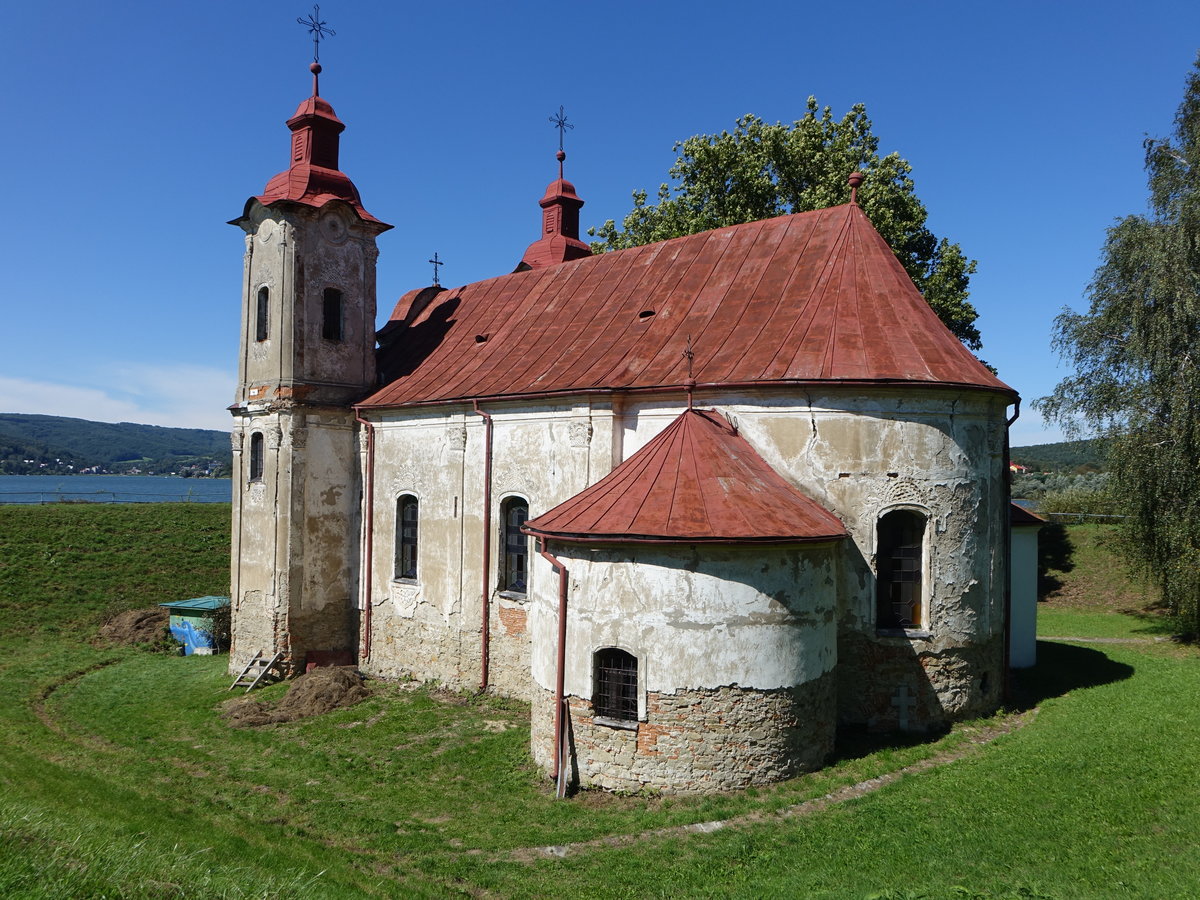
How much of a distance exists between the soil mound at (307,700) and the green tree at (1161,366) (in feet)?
62.9

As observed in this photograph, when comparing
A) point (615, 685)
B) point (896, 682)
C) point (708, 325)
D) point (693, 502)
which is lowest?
point (896, 682)

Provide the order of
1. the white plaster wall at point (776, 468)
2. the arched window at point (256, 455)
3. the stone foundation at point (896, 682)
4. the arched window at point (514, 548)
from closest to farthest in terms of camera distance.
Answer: the white plaster wall at point (776, 468), the stone foundation at point (896, 682), the arched window at point (514, 548), the arched window at point (256, 455)

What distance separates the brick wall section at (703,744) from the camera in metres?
11.8

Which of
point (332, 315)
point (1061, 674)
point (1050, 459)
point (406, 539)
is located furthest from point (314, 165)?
point (1050, 459)

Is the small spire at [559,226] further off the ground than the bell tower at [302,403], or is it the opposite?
the small spire at [559,226]

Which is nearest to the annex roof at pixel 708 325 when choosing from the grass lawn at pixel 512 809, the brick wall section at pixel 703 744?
the brick wall section at pixel 703 744

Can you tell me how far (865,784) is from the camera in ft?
39.1

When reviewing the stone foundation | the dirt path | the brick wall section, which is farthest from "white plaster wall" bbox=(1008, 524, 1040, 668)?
→ the brick wall section

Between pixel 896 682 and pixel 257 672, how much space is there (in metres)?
13.8

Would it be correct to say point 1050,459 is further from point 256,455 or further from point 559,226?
point 256,455

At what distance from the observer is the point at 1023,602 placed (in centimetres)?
Answer: 1834

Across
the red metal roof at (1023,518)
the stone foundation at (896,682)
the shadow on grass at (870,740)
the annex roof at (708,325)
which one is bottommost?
the shadow on grass at (870,740)

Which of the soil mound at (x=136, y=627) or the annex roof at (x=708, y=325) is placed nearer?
the annex roof at (x=708, y=325)

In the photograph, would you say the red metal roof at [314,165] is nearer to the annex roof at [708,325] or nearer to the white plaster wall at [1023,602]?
the annex roof at [708,325]
